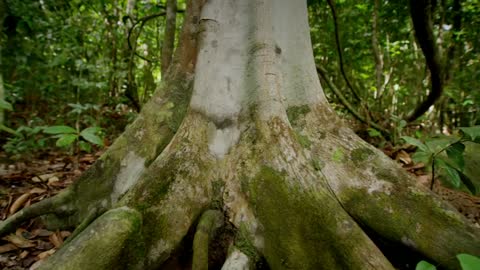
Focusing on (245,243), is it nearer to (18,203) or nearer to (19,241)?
(19,241)

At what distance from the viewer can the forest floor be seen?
1.99 meters

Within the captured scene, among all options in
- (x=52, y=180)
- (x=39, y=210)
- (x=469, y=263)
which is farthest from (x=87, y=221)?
(x=469, y=263)

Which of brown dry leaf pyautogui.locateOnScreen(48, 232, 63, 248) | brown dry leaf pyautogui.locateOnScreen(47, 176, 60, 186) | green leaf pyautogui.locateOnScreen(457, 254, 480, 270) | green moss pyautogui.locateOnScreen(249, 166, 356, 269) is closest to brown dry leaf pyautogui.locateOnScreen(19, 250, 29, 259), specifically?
brown dry leaf pyautogui.locateOnScreen(48, 232, 63, 248)

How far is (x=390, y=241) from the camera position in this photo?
1674mm

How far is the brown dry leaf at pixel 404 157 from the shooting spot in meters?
3.17

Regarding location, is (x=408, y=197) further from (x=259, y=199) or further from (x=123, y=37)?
(x=123, y=37)

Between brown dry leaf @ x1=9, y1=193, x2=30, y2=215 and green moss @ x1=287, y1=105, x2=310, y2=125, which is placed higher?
green moss @ x1=287, y1=105, x2=310, y2=125

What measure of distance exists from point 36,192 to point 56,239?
0.74 metres

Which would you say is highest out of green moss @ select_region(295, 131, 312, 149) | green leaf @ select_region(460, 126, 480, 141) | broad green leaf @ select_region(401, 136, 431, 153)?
green leaf @ select_region(460, 126, 480, 141)

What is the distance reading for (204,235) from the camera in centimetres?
151

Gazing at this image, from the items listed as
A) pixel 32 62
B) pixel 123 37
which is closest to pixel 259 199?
pixel 32 62

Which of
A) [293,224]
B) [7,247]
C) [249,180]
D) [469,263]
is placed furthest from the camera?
[7,247]

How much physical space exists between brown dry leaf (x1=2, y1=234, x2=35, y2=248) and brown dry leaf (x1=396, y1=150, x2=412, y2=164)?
2997 millimetres

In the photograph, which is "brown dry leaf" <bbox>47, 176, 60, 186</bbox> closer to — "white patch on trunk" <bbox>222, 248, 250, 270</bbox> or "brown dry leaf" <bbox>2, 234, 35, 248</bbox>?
"brown dry leaf" <bbox>2, 234, 35, 248</bbox>
